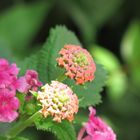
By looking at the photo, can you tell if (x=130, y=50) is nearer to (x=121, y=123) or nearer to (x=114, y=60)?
(x=114, y=60)

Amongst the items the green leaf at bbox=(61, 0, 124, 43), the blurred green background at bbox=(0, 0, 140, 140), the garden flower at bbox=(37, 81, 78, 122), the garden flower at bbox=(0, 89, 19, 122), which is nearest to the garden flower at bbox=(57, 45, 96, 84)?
the garden flower at bbox=(37, 81, 78, 122)

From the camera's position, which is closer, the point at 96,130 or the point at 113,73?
the point at 96,130

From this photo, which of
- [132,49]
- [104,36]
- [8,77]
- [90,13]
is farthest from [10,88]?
[104,36]

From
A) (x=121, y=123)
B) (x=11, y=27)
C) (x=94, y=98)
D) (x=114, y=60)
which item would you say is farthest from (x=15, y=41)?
(x=94, y=98)

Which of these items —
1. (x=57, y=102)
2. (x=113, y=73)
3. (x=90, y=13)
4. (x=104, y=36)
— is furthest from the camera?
(x=104, y=36)

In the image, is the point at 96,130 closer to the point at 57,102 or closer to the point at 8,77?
the point at 57,102
